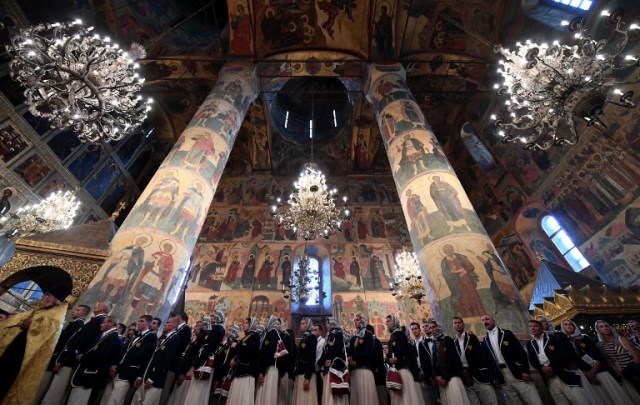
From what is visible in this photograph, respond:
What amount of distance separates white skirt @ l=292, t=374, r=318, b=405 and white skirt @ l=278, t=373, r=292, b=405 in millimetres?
108

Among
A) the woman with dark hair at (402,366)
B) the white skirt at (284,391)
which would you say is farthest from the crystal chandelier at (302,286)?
the woman with dark hair at (402,366)

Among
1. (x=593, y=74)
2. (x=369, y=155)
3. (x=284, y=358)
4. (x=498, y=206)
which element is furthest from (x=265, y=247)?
(x=593, y=74)

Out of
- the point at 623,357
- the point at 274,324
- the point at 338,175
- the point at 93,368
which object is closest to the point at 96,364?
the point at 93,368

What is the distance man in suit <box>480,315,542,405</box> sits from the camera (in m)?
3.12

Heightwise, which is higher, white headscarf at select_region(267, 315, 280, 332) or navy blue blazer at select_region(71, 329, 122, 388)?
white headscarf at select_region(267, 315, 280, 332)

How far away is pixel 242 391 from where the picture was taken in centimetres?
320

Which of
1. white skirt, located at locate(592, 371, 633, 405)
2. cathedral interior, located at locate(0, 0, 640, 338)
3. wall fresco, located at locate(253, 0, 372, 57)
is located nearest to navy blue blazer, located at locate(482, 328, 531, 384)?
white skirt, located at locate(592, 371, 633, 405)

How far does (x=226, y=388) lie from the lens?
3424 millimetres

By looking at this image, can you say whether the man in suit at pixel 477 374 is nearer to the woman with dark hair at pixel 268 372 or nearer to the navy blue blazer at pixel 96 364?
the woman with dark hair at pixel 268 372

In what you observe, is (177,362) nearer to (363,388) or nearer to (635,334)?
(363,388)

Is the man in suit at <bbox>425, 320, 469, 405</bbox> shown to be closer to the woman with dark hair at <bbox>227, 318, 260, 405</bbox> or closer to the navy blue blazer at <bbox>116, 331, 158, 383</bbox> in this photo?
the woman with dark hair at <bbox>227, 318, 260, 405</bbox>

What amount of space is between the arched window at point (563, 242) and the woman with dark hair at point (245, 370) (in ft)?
31.6

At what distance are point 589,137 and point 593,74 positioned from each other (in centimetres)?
460

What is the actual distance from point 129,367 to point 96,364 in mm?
297
